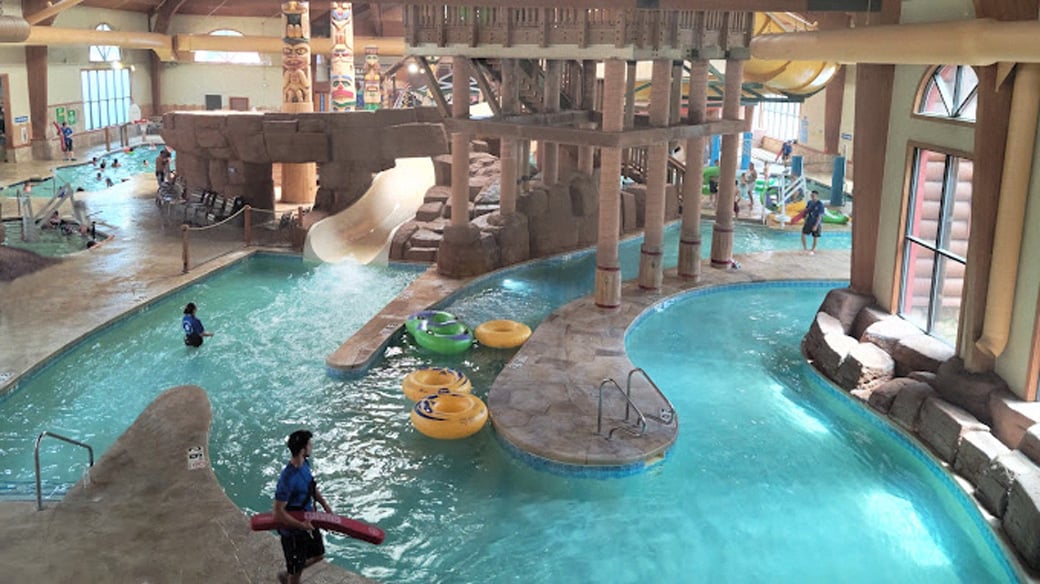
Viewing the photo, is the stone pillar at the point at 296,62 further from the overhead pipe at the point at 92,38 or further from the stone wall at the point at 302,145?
the overhead pipe at the point at 92,38

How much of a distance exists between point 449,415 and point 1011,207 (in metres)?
5.71

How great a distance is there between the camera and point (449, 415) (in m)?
9.21

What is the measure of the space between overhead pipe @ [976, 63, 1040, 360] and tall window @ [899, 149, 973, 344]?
169cm

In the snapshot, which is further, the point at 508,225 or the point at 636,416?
the point at 508,225

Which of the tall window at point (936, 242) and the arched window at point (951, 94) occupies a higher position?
the arched window at point (951, 94)

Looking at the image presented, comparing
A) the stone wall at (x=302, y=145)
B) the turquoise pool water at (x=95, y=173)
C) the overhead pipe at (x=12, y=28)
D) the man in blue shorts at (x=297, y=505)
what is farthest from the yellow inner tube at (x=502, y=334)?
the turquoise pool water at (x=95, y=173)

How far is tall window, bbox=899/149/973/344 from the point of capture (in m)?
10.4

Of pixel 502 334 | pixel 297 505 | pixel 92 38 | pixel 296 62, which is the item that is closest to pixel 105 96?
pixel 92 38

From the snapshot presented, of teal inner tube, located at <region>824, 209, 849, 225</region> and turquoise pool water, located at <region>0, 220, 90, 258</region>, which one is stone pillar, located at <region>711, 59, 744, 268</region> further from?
turquoise pool water, located at <region>0, 220, 90, 258</region>

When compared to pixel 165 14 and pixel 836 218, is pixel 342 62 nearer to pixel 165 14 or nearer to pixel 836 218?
pixel 836 218

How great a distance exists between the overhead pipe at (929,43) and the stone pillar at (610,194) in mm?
2308

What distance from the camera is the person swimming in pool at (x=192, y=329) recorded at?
11.4m

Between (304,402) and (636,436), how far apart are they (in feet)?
12.3

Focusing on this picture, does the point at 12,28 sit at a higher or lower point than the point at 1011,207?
higher
